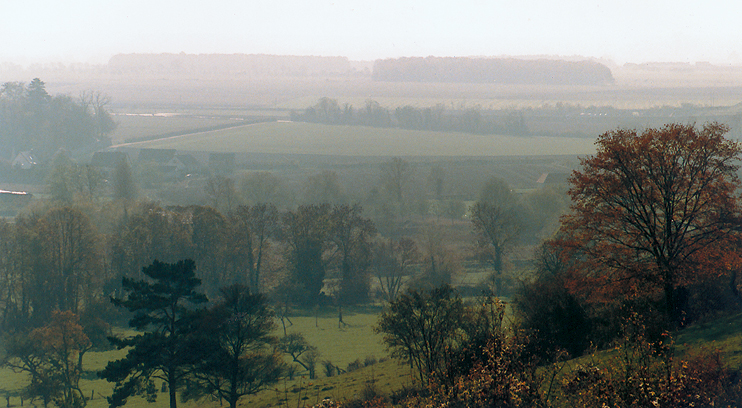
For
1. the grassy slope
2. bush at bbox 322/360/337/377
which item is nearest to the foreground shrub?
the grassy slope

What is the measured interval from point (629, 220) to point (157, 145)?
317 ft

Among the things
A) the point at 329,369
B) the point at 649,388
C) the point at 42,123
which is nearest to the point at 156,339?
the point at 329,369

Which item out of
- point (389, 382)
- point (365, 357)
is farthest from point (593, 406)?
point (365, 357)

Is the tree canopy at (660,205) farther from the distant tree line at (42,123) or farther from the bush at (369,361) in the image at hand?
the distant tree line at (42,123)

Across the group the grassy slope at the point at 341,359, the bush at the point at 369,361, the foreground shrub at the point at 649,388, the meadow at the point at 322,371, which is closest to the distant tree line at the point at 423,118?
the meadow at the point at 322,371

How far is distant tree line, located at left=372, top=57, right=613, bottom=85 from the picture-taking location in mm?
117062

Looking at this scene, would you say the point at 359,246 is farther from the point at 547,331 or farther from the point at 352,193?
the point at 547,331

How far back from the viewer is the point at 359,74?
500ft

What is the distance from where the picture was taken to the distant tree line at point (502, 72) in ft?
384

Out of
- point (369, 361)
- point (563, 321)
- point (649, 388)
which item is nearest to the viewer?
point (649, 388)

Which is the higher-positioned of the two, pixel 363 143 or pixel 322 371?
pixel 363 143

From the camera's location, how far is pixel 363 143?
93.9m

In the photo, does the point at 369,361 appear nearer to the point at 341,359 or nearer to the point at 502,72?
the point at 341,359

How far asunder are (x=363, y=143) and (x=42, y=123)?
60539 mm
